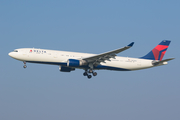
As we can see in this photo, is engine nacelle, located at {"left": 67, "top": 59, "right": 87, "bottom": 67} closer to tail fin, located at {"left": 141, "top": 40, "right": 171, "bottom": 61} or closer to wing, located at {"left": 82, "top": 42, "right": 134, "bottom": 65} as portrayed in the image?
wing, located at {"left": 82, "top": 42, "right": 134, "bottom": 65}

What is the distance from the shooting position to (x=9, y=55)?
4456 cm

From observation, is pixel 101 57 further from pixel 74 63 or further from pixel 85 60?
pixel 74 63

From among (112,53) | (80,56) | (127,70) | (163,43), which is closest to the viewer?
(112,53)

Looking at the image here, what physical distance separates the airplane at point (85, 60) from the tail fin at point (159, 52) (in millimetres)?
1335

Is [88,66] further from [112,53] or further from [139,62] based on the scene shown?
[139,62]

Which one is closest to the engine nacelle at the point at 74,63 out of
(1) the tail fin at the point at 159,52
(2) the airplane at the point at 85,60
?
(2) the airplane at the point at 85,60

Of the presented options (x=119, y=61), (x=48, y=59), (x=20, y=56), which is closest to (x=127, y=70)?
(x=119, y=61)

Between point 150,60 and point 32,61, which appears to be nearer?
point 32,61

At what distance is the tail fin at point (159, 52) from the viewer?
51969 millimetres

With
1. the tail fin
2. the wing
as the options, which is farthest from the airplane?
the tail fin

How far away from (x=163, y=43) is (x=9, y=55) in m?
27.0

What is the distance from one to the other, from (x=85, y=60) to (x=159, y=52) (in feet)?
49.1

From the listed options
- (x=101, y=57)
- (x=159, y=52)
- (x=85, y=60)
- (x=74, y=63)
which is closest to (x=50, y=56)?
(x=74, y=63)

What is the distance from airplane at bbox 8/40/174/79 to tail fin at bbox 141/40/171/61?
1335 millimetres
